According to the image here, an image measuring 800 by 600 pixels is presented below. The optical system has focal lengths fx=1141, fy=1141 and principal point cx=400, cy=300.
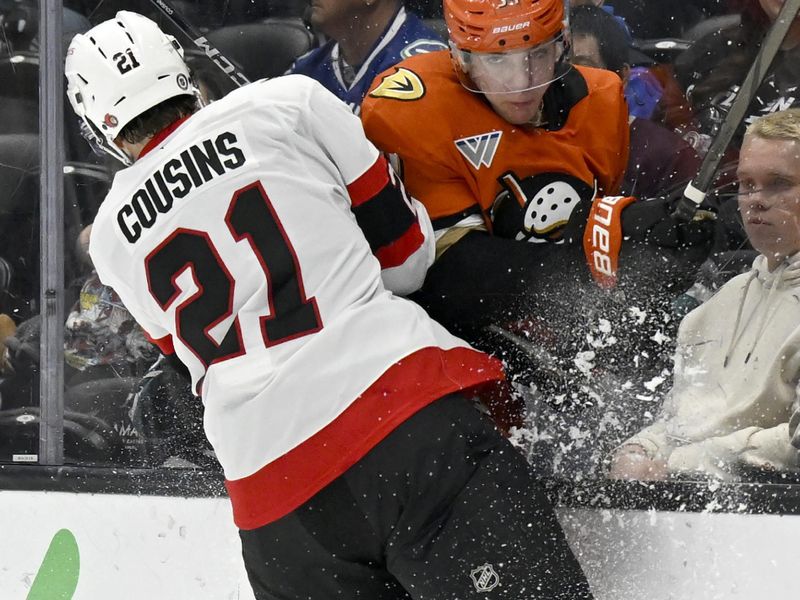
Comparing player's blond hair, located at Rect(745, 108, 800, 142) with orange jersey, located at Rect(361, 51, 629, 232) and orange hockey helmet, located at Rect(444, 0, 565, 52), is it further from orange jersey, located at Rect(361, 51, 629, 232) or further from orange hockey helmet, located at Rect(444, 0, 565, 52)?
orange hockey helmet, located at Rect(444, 0, 565, 52)

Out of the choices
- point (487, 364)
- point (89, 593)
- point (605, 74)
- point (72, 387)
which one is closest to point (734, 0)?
point (605, 74)

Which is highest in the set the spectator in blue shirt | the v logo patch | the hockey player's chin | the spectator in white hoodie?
the hockey player's chin

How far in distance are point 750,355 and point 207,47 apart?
57.4 inches

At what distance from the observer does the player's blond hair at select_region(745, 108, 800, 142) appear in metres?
1.96

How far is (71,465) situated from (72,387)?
19cm

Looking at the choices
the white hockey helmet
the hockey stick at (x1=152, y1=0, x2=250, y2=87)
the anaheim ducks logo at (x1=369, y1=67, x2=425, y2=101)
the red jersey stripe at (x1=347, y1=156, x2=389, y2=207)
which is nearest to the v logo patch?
the anaheim ducks logo at (x1=369, y1=67, x2=425, y2=101)

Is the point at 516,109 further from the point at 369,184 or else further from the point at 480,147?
the point at 369,184

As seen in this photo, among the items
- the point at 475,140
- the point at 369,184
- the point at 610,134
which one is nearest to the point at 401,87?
the point at 475,140

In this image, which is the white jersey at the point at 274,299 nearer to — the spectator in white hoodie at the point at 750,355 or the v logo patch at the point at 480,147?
the v logo patch at the point at 480,147

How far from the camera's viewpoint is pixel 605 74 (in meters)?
2.17

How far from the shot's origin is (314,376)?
66.5 inches

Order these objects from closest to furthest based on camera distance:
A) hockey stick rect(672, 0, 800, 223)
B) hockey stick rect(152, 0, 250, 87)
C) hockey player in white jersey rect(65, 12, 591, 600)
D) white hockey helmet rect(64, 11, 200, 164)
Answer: hockey player in white jersey rect(65, 12, 591, 600) < hockey stick rect(672, 0, 800, 223) < white hockey helmet rect(64, 11, 200, 164) < hockey stick rect(152, 0, 250, 87)

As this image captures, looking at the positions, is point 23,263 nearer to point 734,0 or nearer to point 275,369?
point 275,369

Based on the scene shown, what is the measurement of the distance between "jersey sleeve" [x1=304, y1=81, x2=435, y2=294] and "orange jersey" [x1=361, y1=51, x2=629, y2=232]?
3.8 inches
